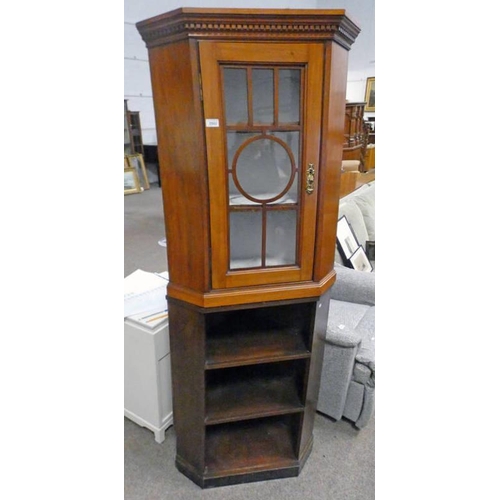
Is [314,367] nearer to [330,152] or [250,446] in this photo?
[250,446]

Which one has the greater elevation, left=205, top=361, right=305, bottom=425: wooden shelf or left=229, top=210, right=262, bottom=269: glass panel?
left=229, top=210, right=262, bottom=269: glass panel

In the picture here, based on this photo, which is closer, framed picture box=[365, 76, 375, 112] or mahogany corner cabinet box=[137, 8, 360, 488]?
mahogany corner cabinet box=[137, 8, 360, 488]

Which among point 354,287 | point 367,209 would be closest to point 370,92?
point 367,209

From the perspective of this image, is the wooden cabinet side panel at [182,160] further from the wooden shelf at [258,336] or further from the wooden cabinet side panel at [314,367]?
the wooden cabinet side panel at [314,367]

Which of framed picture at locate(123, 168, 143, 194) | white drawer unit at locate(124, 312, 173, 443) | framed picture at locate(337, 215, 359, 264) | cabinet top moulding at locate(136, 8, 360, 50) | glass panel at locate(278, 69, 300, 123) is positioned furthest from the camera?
framed picture at locate(123, 168, 143, 194)

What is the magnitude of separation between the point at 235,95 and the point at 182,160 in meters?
0.24

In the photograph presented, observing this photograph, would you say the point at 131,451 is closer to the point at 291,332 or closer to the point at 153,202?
the point at 291,332

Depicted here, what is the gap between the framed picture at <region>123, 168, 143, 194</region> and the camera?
6211mm

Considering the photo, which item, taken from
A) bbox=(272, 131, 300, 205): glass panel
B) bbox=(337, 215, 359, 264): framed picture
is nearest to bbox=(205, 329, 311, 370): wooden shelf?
bbox=(272, 131, 300, 205): glass panel

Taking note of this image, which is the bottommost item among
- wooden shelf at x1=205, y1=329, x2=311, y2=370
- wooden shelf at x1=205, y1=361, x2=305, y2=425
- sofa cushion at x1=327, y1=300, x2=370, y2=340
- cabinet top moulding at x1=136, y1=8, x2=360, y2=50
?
wooden shelf at x1=205, y1=361, x2=305, y2=425

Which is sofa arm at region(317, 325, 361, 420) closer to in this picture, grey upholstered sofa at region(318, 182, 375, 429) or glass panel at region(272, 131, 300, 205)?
grey upholstered sofa at region(318, 182, 375, 429)

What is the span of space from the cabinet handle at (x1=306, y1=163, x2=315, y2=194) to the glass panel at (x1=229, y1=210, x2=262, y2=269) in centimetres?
17

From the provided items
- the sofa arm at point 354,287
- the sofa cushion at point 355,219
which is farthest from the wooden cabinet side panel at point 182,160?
the sofa cushion at point 355,219

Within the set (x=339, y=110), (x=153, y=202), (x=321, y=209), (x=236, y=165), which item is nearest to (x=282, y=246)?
(x=321, y=209)
